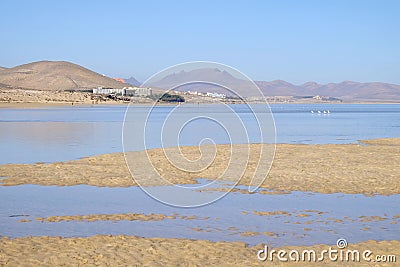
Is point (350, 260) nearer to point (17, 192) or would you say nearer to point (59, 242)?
point (59, 242)

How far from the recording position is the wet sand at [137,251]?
32.2 feet

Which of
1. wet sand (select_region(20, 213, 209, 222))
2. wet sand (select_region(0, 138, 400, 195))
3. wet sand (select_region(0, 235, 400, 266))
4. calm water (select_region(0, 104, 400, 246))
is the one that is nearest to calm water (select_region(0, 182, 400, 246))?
calm water (select_region(0, 104, 400, 246))

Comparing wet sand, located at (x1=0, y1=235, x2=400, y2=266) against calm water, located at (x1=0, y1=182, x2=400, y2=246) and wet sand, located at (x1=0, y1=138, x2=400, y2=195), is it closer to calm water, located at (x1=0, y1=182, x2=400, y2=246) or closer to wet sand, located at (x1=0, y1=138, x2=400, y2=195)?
calm water, located at (x1=0, y1=182, x2=400, y2=246)

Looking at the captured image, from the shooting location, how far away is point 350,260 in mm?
10055

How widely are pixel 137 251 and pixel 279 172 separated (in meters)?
11.6

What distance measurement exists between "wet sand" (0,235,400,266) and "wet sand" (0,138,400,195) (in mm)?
6971

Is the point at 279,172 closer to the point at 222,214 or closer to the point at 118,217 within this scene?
the point at 222,214

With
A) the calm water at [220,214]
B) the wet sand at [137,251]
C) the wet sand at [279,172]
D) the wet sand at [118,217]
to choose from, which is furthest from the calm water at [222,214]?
the wet sand at [279,172]

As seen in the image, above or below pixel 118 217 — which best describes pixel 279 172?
above

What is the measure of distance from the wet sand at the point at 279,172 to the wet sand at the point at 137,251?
697cm

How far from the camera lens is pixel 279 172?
21.3 metres

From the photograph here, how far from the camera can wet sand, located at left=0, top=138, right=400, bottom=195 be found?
18625 mm

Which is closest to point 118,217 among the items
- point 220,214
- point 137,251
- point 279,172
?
point 220,214

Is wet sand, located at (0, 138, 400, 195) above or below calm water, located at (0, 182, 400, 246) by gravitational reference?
above
